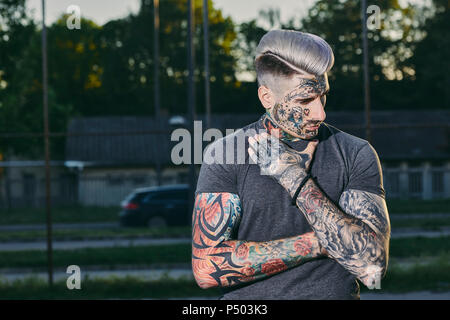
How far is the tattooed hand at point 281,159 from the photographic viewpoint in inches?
71.3

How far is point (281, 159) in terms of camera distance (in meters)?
1.83

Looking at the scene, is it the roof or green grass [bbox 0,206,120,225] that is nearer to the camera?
green grass [bbox 0,206,120,225]

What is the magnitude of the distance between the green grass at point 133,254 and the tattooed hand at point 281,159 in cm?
971

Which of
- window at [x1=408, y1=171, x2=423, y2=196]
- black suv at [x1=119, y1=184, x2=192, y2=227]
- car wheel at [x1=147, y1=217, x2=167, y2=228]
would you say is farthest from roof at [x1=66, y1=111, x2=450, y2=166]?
car wheel at [x1=147, y1=217, x2=167, y2=228]


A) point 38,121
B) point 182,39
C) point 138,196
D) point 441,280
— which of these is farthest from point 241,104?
point 441,280

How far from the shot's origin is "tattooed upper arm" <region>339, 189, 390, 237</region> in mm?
1854

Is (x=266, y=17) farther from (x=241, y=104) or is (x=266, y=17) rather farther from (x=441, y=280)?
(x=241, y=104)

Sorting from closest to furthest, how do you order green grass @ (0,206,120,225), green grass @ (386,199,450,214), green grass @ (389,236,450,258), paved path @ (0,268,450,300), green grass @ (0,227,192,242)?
1. paved path @ (0,268,450,300)
2. green grass @ (389,236,450,258)
3. green grass @ (0,227,192,242)
4. green grass @ (386,199,450,214)
5. green grass @ (0,206,120,225)

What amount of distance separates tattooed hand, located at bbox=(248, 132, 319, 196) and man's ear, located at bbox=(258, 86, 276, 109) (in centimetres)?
9

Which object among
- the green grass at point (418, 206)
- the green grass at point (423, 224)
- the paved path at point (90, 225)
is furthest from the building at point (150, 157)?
the green grass at point (423, 224)

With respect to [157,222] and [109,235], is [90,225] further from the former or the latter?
[109,235]

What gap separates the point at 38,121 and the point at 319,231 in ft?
99.0

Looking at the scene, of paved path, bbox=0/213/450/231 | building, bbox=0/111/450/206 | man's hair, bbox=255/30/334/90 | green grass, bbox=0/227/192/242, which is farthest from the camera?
building, bbox=0/111/450/206

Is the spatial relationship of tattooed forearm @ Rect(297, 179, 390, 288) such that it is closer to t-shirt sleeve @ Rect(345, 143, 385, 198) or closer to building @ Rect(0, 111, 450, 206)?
t-shirt sleeve @ Rect(345, 143, 385, 198)
